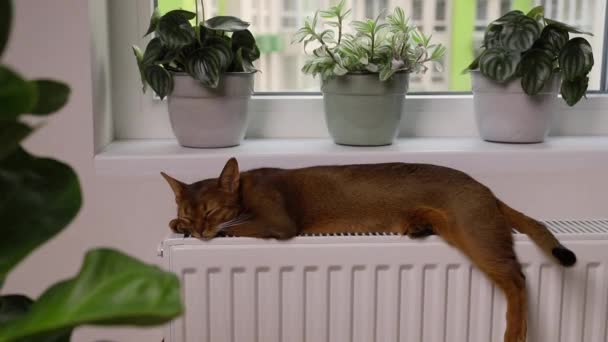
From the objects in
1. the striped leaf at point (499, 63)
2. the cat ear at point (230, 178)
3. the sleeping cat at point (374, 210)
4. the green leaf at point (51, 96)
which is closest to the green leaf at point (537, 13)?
the striped leaf at point (499, 63)

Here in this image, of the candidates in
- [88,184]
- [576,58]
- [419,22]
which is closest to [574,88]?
[576,58]

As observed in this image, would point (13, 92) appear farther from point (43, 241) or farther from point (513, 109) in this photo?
point (513, 109)

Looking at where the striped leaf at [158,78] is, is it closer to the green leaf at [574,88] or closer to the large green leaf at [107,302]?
the green leaf at [574,88]

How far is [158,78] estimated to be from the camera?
114 cm

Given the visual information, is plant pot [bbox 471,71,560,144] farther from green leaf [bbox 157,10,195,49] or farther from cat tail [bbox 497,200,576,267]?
green leaf [bbox 157,10,195,49]

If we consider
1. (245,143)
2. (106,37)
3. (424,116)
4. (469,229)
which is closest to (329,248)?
(469,229)

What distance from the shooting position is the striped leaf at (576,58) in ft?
3.77

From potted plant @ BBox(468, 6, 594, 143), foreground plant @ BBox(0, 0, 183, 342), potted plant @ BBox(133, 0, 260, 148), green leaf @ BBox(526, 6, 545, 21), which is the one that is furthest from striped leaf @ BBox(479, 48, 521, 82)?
foreground plant @ BBox(0, 0, 183, 342)

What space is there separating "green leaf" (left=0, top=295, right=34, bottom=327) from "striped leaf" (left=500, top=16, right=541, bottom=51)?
3.10 ft

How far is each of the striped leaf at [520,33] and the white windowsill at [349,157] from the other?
0.20 metres

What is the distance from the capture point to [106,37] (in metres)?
1.26

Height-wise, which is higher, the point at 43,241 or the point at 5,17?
the point at 5,17

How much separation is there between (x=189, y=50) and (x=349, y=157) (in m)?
0.35

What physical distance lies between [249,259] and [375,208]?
23 centimetres
